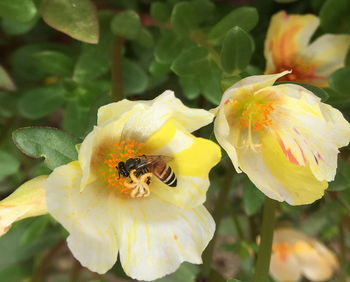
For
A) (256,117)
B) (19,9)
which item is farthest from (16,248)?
(256,117)

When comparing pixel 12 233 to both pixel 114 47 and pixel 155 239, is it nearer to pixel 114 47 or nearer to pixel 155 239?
pixel 114 47

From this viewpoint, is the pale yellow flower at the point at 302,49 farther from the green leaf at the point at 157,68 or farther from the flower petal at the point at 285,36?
the green leaf at the point at 157,68

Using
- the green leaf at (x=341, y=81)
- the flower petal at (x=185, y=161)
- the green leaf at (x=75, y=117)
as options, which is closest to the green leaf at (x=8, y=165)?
the green leaf at (x=75, y=117)

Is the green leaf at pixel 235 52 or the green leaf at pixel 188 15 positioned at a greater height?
the green leaf at pixel 235 52

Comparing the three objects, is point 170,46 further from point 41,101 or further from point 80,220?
point 80,220

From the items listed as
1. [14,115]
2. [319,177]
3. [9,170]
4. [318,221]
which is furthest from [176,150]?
[318,221]

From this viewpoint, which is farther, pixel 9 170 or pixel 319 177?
pixel 9 170
